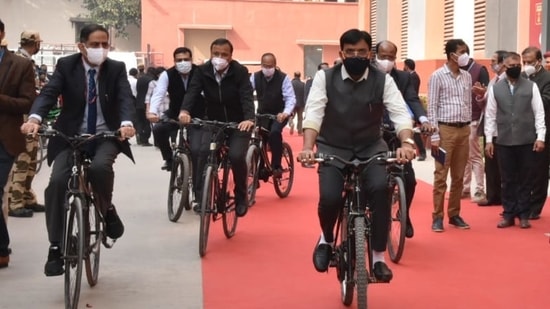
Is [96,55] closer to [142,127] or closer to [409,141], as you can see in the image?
[409,141]

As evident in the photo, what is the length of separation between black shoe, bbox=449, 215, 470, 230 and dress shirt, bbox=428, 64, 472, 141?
1.10 meters

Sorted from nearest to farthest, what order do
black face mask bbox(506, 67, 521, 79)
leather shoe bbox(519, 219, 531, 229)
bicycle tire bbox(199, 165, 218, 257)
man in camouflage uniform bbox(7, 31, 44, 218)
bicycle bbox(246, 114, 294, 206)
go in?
bicycle tire bbox(199, 165, 218, 257) → black face mask bbox(506, 67, 521, 79) → leather shoe bbox(519, 219, 531, 229) → man in camouflage uniform bbox(7, 31, 44, 218) → bicycle bbox(246, 114, 294, 206)

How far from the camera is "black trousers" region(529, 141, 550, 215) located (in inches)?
375

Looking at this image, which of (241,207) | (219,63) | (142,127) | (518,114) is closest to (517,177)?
(518,114)

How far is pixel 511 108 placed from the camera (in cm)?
933

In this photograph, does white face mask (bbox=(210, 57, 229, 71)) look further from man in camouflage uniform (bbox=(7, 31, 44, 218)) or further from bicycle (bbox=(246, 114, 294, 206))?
man in camouflage uniform (bbox=(7, 31, 44, 218))

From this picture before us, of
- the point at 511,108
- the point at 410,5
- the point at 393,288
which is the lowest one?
the point at 393,288

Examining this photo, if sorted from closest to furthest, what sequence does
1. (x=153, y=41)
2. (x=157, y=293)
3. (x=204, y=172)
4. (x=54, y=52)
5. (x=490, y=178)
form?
(x=157, y=293)
(x=204, y=172)
(x=490, y=178)
(x=54, y=52)
(x=153, y=41)

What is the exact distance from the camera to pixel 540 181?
31.9 feet

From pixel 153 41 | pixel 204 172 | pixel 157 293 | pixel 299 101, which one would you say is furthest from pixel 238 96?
pixel 153 41

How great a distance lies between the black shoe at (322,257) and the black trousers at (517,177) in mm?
4110

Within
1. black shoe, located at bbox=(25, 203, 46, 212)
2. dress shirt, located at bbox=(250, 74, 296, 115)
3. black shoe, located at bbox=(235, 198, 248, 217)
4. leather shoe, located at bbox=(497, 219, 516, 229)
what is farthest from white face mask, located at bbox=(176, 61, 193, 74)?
leather shoe, located at bbox=(497, 219, 516, 229)

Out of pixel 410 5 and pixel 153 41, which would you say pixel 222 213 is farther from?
pixel 153 41

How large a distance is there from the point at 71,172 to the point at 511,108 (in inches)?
203
